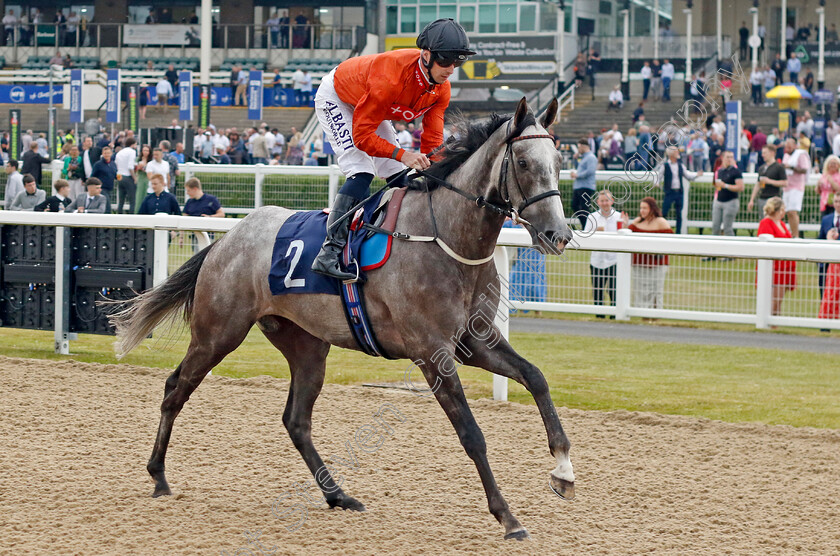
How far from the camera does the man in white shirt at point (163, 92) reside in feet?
109

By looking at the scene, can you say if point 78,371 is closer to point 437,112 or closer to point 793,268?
point 437,112

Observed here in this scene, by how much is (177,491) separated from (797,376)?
16.0 feet

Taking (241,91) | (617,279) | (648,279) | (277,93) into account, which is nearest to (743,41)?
(277,93)

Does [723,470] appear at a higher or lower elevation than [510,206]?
lower

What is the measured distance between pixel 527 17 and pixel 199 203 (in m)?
29.0

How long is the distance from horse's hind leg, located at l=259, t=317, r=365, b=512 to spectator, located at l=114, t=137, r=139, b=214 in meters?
13.1

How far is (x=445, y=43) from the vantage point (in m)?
4.17

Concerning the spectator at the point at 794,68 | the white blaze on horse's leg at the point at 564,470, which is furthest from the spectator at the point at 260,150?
the white blaze on horse's leg at the point at 564,470

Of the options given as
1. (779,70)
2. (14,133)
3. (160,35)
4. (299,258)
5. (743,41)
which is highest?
(160,35)

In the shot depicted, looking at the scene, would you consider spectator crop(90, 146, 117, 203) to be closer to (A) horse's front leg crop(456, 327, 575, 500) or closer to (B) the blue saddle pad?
(B) the blue saddle pad

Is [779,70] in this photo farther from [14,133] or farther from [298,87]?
[14,133]

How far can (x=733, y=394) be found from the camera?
23.5ft

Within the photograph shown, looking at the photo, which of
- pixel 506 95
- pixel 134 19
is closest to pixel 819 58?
pixel 506 95

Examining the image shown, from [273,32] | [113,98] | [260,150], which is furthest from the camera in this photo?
[273,32]
